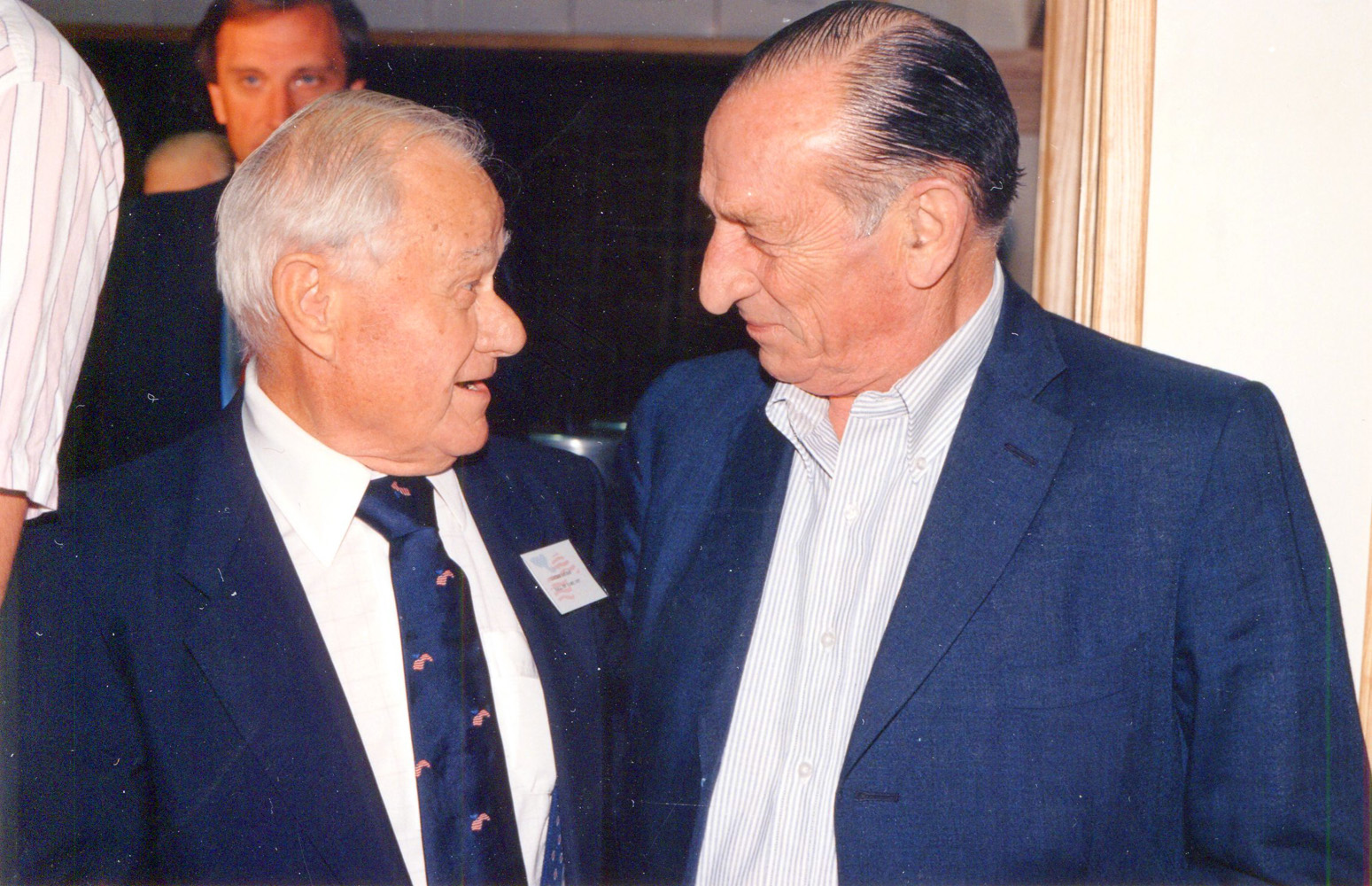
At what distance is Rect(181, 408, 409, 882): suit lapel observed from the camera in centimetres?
129

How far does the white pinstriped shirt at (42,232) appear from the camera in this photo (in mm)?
1176

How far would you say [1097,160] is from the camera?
5.72ft

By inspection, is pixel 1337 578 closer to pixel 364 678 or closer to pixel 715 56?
pixel 715 56

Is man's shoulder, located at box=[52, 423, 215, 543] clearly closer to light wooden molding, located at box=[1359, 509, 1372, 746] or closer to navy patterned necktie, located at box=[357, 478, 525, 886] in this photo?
navy patterned necktie, located at box=[357, 478, 525, 886]

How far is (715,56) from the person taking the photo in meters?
1.99

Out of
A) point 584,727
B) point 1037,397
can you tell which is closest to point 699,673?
point 584,727

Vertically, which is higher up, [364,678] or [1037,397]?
[1037,397]

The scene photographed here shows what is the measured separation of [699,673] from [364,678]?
1.63 ft

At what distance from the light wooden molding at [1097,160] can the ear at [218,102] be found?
5.09 feet

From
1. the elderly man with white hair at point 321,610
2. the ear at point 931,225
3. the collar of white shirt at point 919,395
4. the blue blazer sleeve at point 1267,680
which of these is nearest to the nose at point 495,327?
the elderly man with white hair at point 321,610

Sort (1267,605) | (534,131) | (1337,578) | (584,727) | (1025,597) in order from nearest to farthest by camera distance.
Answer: (1267,605) < (1025,597) < (584,727) < (1337,578) < (534,131)

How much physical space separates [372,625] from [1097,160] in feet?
4.65

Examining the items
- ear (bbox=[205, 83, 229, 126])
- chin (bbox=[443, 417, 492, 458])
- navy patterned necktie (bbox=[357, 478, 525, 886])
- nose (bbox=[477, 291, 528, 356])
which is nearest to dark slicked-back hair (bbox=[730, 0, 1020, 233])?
nose (bbox=[477, 291, 528, 356])

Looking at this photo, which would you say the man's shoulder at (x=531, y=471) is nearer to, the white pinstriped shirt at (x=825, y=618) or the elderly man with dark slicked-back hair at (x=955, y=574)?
the elderly man with dark slicked-back hair at (x=955, y=574)
